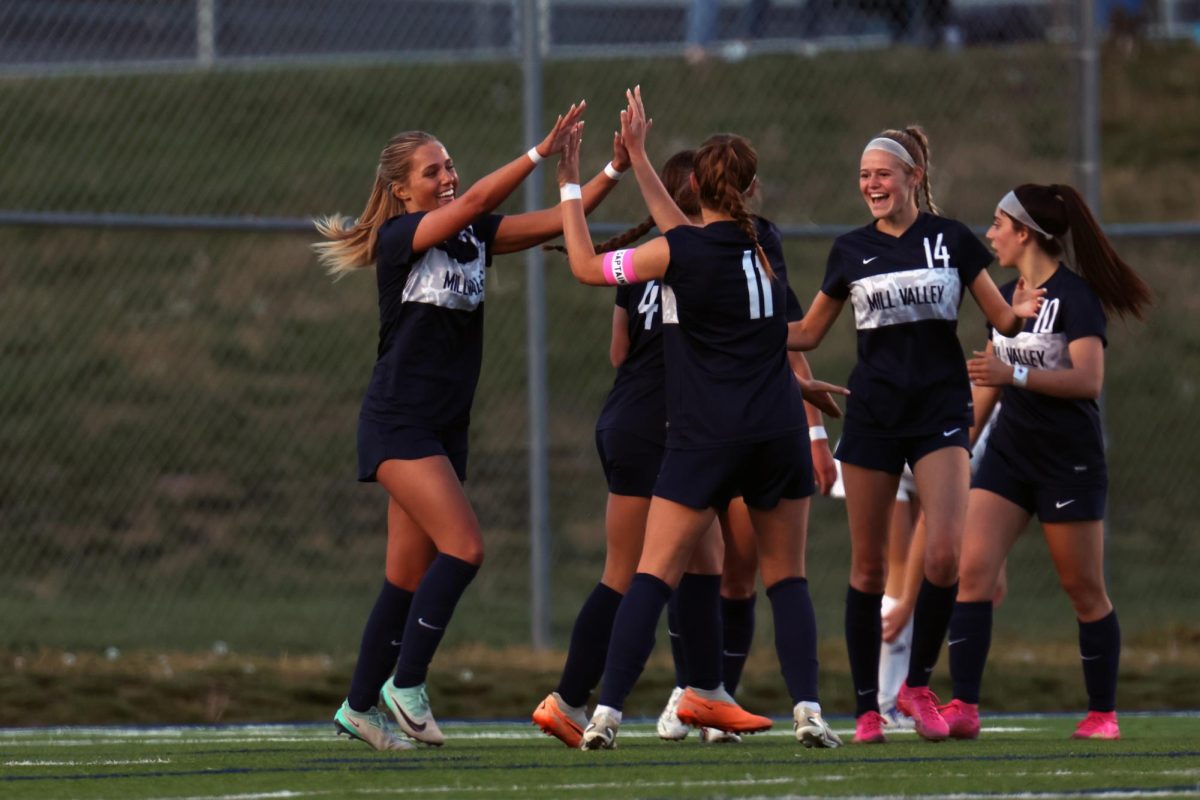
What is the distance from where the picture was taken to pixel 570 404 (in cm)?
1562

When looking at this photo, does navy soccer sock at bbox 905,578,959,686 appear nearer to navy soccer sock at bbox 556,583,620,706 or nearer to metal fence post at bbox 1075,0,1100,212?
navy soccer sock at bbox 556,583,620,706

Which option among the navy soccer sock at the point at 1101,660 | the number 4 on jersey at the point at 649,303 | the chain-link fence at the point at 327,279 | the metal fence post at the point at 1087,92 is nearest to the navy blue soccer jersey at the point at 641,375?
the number 4 on jersey at the point at 649,303

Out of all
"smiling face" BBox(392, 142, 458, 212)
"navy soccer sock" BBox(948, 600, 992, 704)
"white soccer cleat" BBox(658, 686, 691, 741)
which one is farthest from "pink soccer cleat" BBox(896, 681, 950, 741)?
"smiling face" BBox(392, 142, 458, 212)

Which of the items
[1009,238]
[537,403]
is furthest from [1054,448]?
[537,403]

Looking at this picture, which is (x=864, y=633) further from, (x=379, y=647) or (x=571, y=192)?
(x=571, y=192)

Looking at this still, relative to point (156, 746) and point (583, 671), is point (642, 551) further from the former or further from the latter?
point (156, 746)

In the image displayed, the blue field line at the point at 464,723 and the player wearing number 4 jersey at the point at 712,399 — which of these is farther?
the blue field line at the point at 464,723

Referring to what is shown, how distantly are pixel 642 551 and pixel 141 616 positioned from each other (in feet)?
17.2

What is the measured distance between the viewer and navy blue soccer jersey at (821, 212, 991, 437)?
6.70 meters

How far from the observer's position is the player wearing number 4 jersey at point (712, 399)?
19.9ft

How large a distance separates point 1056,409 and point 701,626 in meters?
1.38

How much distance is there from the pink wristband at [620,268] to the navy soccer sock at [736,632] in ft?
5.28

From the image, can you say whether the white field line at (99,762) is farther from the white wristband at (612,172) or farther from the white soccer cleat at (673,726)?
the white wristband at (612,172)

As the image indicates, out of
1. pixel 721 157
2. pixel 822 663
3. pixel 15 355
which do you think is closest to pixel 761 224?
pixel 721 157
